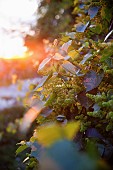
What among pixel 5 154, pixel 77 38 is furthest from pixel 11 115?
pixel 77 38

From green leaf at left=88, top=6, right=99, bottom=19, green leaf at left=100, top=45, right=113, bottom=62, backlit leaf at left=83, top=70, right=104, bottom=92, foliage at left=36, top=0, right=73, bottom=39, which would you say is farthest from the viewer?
foliage at left=36, top=0, right=73, bottom=39

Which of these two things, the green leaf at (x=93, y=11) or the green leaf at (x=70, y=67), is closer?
the green leaf at (x=70, y=67)

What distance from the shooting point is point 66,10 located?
5.17 m

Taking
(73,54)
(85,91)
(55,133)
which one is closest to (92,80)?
(85,91)

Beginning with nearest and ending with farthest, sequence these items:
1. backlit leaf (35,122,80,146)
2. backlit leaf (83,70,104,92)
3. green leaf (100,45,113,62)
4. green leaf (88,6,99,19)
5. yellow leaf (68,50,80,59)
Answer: backlit leaf (35,122,80,146)
green leaf (100,45,113,62)
backlit leaf (83,70,104,92)
yellow leaf (68,50,80,59)
green leaf (88,6,99,19)

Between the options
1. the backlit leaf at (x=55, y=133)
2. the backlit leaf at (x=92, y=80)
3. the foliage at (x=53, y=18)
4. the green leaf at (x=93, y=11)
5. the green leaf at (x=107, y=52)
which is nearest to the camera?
the backlit leaf at (x=55, y=133)

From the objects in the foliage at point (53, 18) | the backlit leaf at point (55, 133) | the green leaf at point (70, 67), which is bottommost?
the backlit leaf at point (55, 133)

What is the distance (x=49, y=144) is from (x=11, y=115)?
628cm

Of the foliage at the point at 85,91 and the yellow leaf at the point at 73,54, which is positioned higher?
the yellow leaf at the point at 73,54

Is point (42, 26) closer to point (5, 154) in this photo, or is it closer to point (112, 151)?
point (5, 154)

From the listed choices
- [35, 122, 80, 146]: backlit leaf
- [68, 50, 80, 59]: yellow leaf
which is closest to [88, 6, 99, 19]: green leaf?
[68, 50, 80, 59]: yellow leaf

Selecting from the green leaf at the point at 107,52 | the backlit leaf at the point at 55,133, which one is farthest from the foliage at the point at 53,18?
the backlit leaf at the point at 55,133

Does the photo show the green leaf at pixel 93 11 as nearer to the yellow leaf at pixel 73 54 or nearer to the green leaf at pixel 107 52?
the yellow leaf at pixel 73 54

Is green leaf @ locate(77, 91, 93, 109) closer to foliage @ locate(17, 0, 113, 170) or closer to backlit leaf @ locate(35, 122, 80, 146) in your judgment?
foliage @ locate(17, 0, 113, 170)
